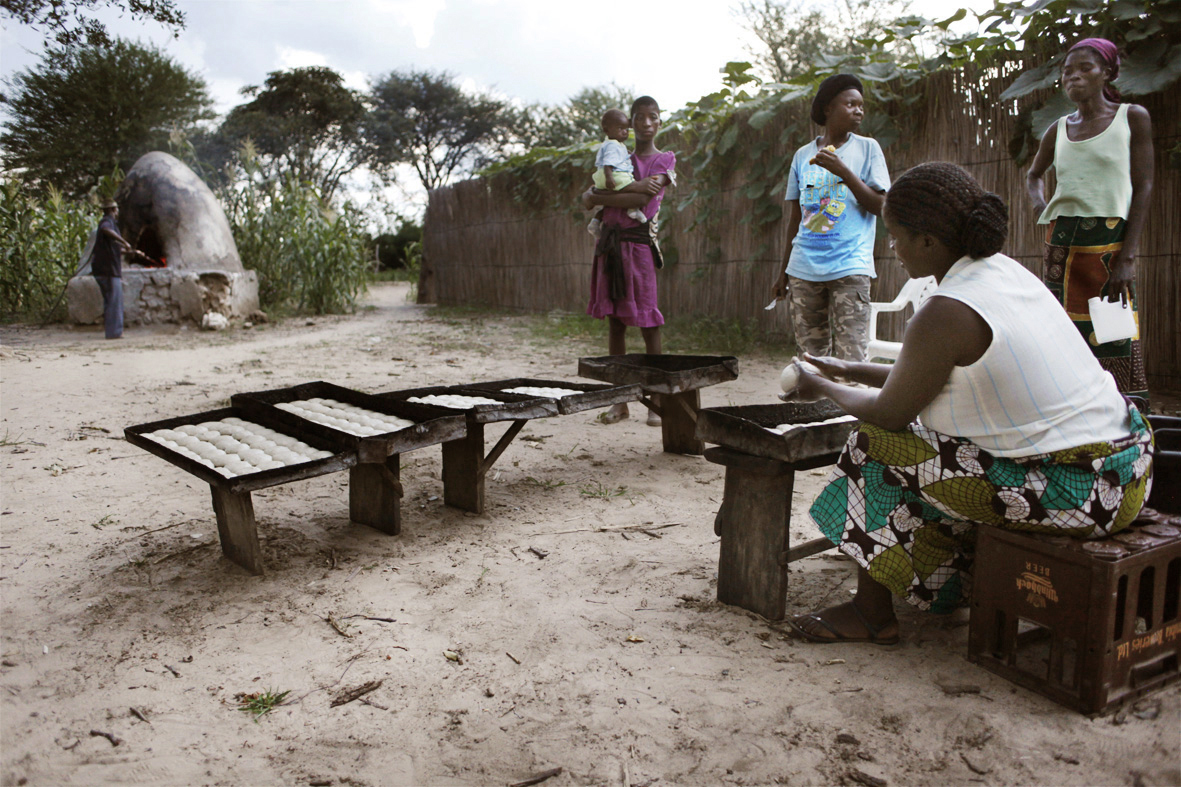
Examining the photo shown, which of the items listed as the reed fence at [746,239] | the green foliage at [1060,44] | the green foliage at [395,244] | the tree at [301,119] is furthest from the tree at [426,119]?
the green foliage at [1060,44]

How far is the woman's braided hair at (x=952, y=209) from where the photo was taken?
1846mm

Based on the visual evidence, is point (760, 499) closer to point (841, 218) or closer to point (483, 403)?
point (483, 403)

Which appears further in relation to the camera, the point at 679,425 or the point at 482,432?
the point at 679,425

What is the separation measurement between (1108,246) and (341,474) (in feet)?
11.7

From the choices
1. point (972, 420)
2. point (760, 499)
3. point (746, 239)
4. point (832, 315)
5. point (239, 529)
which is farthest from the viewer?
point (746, 239)

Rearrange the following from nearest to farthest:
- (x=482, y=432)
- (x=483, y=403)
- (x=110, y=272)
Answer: (x=482, y=432) < (x=483, y=403) < (x=110, y=272)

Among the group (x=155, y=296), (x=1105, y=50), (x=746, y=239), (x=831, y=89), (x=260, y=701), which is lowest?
(x=260, y=701)

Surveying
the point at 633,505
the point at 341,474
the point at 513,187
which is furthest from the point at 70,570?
the point at 513,187

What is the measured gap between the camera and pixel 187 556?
2818mm

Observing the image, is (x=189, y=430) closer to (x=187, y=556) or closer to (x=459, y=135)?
(x=187, y=556)

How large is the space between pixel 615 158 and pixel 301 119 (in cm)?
2838

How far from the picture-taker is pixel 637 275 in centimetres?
449

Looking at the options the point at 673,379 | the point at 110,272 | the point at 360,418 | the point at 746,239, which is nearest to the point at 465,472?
the point at 360,418

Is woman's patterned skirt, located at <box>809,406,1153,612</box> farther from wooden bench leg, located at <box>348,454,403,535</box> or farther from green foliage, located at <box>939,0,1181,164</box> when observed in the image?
green foliage, located at <box>939,0,1181,164</box>
